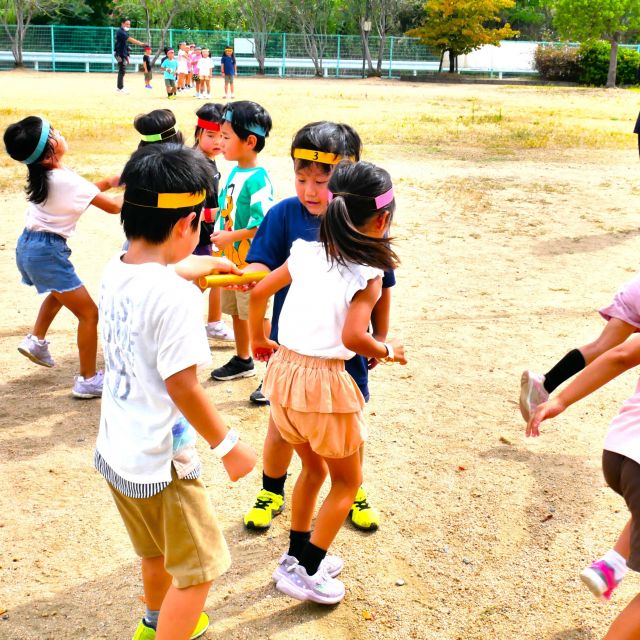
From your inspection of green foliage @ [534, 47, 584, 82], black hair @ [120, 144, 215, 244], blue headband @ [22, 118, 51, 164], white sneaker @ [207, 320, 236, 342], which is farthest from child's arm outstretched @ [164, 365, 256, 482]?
green foliage @ [534, 47, 584, 82]

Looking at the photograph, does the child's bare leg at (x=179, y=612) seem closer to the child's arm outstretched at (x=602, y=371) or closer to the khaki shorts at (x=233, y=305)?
the child's arm outstretched at (x=602, y=371)

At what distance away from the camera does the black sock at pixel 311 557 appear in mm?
2955

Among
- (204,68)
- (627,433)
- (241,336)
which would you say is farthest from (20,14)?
(627,433)

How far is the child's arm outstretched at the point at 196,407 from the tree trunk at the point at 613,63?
31.6 m

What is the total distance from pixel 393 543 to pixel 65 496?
58.2 inches

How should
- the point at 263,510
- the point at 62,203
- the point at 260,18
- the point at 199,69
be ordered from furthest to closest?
the point at 260,18
the point at 199,69
the point at 62,203
the point at 263,510

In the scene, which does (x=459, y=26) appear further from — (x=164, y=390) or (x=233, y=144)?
(x=164, y=390)

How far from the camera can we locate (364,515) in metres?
3.54

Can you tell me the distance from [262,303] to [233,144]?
163 cm

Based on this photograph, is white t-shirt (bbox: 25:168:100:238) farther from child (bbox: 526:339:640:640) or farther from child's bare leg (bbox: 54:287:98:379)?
child (bbox: 526:339:640:640)

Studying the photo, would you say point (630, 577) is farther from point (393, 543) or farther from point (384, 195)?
point (384, 195)

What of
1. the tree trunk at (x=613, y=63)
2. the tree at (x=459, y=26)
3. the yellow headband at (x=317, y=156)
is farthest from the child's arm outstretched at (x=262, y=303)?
the tree at (x=459, y=26)

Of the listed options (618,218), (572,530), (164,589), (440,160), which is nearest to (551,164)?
(440,160)

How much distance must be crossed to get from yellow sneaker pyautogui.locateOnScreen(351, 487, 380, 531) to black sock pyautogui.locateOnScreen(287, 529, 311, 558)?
0.48 meters
